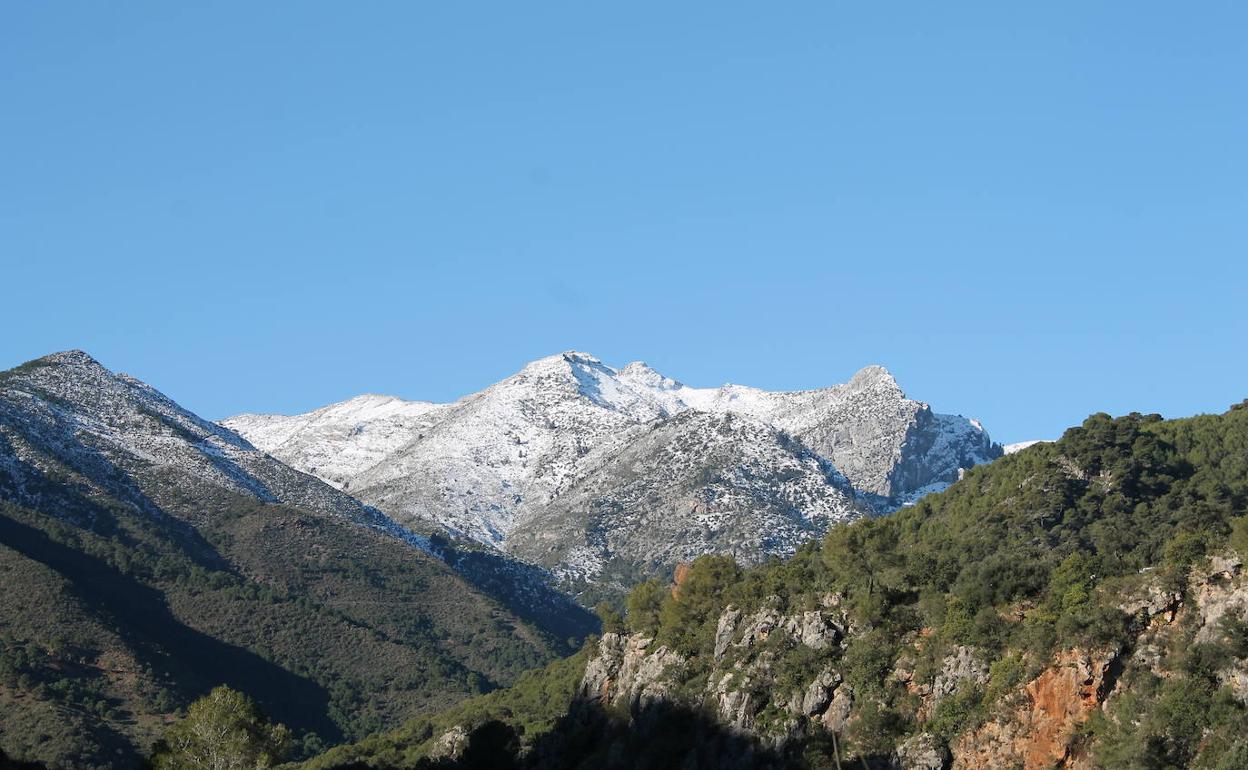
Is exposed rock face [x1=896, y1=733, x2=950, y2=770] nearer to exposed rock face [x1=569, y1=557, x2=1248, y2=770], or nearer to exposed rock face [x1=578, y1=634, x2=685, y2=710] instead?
exposed rock face [x1=569, y1=557, x2=1248, y2=770]

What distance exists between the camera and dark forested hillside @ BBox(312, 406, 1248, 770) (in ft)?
241

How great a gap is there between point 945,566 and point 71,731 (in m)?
81.7

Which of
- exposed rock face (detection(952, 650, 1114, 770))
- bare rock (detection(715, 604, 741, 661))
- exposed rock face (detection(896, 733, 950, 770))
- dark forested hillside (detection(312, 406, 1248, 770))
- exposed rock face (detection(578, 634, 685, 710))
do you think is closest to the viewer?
dark forested hillside (detection(312, 406, 1248, 770))

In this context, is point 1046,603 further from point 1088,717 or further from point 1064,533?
point 1064,533

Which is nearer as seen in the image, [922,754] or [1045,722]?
[1045,722]

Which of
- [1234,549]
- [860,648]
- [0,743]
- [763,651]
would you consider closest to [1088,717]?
[1234,549]

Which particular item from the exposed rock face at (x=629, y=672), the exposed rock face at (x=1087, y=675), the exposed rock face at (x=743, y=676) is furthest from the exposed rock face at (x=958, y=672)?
the exposed rock face at (x=629, y=672)

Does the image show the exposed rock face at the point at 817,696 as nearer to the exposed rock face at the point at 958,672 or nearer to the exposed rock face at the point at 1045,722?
the exposed rock face at the point at 958,672

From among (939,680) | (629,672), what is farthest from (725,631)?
(939,680)

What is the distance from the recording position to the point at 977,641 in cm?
8350

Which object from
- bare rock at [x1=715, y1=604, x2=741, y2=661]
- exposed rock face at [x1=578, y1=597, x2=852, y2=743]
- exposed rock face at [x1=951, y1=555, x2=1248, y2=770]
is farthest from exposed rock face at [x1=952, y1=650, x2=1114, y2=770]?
bare rock at [x1=715, y1=604, x2=741, y2=661]

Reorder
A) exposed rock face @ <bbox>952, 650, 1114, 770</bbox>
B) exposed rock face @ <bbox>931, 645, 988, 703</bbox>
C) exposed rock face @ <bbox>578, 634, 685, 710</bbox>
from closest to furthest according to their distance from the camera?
exposed rock face @ <bbox>952, 650, 1114, 770</bbox> < exposed rock face @ <bbox>931, 645, 988, 703</bbox> < exposed rock face @ <bbox>578, 634, 685, 710</bbox>

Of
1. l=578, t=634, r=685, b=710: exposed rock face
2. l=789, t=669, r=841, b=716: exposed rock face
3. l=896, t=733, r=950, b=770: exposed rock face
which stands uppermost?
l=578, t=634, r=685, b=710: exposed rock face

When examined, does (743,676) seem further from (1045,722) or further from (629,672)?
(1045,722)
